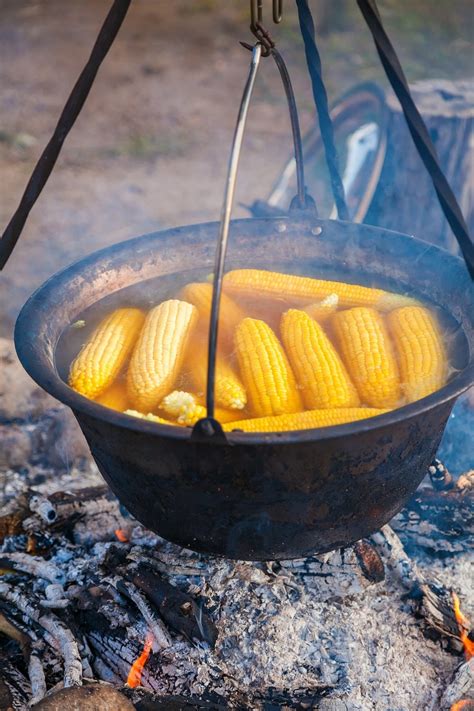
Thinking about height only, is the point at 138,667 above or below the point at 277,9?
below

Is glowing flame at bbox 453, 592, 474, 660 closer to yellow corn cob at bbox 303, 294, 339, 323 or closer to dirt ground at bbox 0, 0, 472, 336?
yellow corn cob at bbox 303, 294, 339, 323

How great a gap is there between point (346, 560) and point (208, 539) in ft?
3.01

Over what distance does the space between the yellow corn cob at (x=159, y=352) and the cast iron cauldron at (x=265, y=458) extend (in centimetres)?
24

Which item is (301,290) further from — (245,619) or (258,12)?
(245,619)

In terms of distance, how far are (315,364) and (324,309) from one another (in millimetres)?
396

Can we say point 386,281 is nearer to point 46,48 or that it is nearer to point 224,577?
point 224,577

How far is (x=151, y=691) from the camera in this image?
7.52ft

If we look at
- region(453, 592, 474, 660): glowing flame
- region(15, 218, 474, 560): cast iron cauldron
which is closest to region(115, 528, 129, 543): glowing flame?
region(15, 218, 474, 560): cast iron cauldron

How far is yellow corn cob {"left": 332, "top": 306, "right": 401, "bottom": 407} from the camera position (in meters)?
2.21

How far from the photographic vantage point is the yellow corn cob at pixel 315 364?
2.18 meters

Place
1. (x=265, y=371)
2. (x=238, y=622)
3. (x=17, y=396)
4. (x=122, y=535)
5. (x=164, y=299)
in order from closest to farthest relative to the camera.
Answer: (x=265, y=371) → (x=238, y=622) → (x=164, y=299) → (x=122, y=535) → (x=17, y=396)

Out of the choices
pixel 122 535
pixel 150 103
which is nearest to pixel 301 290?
pixel 122 535

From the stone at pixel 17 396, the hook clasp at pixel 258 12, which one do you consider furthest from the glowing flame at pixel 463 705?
the stone at pixel 17 396

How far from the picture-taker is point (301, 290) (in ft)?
8.77
